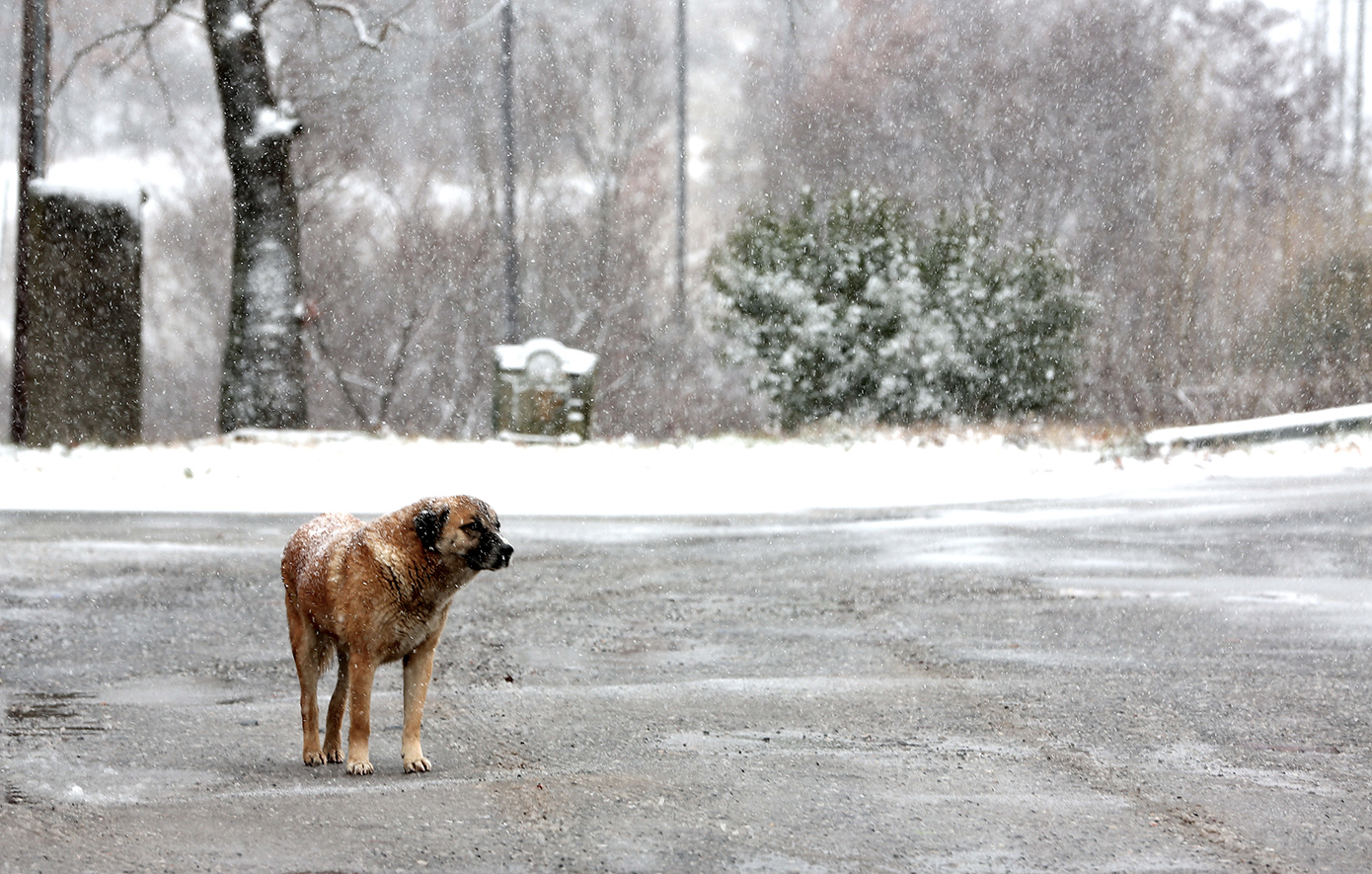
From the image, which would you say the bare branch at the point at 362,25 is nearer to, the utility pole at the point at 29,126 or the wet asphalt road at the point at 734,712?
the utility pole at the point at 29,126

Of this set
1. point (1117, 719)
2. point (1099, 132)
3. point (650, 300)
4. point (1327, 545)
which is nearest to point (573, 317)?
point (650, 300)

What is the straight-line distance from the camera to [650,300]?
3503cm

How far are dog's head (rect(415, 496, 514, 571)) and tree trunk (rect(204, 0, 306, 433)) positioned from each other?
1662 centimetres

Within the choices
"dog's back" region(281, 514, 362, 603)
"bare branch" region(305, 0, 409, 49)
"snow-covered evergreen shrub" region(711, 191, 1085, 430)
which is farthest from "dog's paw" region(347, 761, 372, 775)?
"snow-covered evergreen shrub" region(711, 191, 1085, 430)

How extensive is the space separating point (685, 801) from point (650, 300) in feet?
100

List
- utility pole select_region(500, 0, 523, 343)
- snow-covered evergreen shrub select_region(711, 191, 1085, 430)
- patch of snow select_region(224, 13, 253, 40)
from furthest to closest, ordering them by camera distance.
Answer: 1. utility pole select_region(500, 0, 523, 343)
2. snow-covered evergreen shrub select_region(711, 191, 1085, 430)
3. patch of snow select_region(224, 13, 253, 40)

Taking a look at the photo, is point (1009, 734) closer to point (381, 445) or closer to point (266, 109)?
point (381, 445)

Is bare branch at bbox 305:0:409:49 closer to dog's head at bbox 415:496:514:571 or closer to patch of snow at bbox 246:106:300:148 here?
patch of snow at bbox 246:106:300:148

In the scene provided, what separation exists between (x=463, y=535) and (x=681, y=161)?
90.5ft

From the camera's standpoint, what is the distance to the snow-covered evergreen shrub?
22.9 metres

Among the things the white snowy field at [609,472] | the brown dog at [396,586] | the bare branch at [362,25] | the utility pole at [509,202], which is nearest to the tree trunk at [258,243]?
the bare branch at [362,25]

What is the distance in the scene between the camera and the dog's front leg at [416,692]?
16.6 feet

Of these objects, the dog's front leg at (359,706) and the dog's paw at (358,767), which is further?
the dog's paw at (358,767)

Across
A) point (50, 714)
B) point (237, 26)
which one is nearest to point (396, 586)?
point (50, 714)
